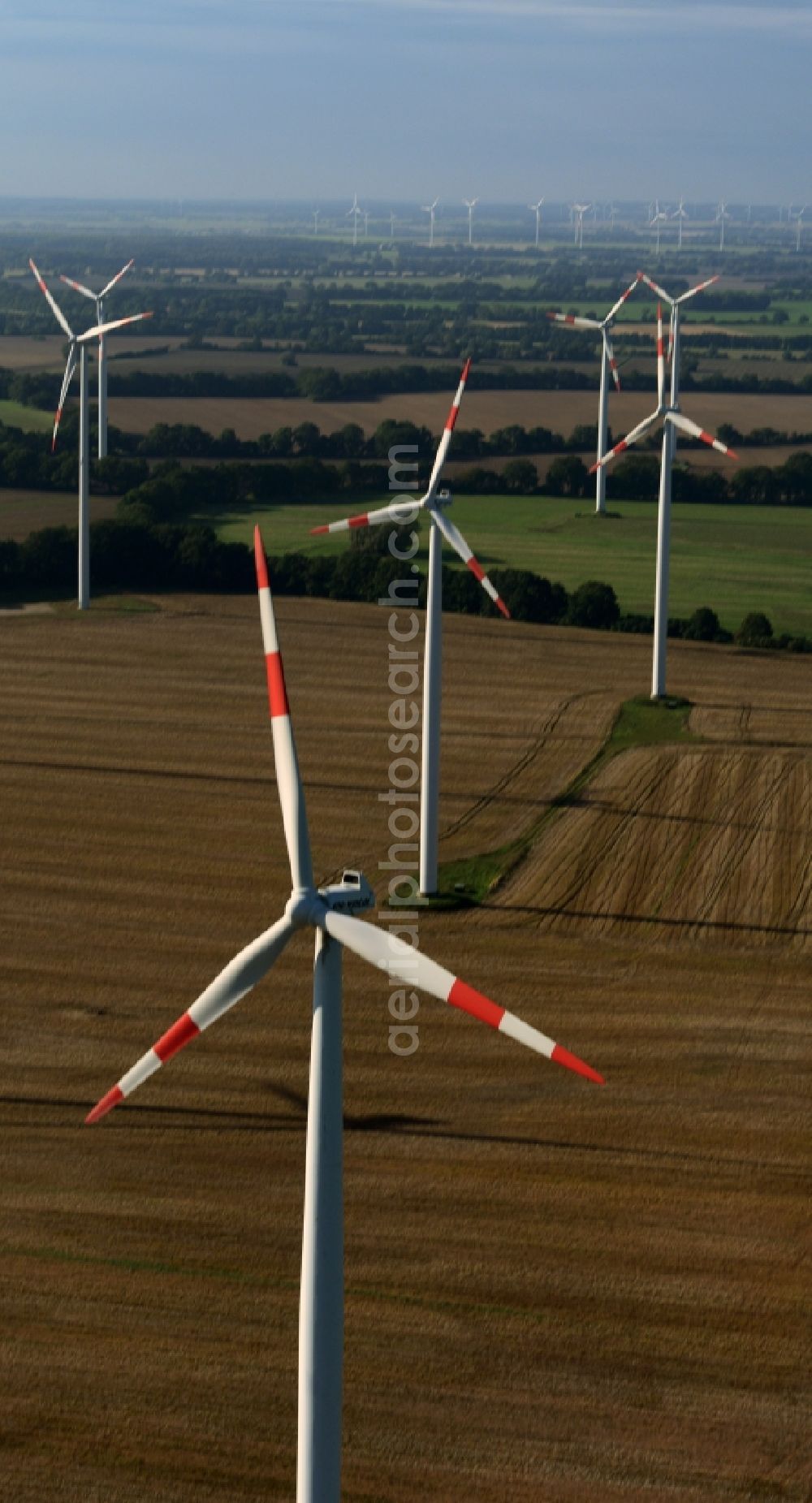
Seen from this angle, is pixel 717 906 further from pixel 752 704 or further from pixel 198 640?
pixel 198 640

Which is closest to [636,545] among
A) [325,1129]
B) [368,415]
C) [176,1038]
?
[368,415]

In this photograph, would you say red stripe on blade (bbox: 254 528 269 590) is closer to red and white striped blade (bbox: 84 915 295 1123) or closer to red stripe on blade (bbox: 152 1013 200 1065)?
red and white striped blade (bbox: 84 915 295 1123)

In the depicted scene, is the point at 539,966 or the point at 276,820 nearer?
the point at 539,966

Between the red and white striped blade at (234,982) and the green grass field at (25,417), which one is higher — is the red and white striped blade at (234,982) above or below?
above

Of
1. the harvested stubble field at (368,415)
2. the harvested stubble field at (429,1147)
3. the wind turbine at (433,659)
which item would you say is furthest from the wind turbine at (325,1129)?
the harvested stubble field at (368,415)

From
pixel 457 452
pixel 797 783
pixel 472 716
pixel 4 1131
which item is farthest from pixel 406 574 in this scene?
pixel 4 1131

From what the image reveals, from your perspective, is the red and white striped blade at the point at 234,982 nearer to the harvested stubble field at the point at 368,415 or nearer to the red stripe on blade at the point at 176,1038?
the red stripe on blade at the point at 176,1038
